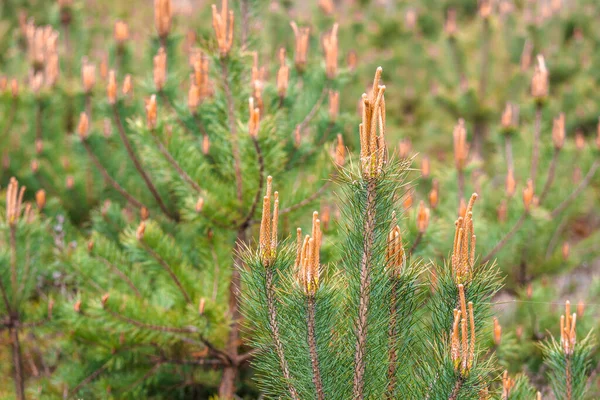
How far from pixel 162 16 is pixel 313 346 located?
223cm

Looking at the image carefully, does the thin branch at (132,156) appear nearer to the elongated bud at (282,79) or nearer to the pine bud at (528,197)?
the elongated bud at (282,79)

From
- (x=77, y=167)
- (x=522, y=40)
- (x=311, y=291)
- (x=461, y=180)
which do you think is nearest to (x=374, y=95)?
(x=311, y=291)

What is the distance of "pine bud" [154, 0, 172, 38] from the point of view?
3.27 metres

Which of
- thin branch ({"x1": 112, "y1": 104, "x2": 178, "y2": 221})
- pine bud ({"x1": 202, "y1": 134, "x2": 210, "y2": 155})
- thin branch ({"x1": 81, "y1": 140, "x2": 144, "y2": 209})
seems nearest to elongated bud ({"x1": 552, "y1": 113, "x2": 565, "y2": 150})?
pine bud ({"x1": 202, "y1": 134, "x2": 210, "y2": 155})

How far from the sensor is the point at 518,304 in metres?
3.54

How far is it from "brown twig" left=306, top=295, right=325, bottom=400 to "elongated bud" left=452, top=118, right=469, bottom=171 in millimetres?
1665

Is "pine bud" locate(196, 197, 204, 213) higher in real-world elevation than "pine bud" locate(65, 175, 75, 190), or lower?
lower

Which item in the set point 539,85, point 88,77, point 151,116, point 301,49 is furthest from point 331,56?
point 88,77

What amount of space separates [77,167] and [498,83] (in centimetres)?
376

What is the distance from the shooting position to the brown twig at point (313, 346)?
1.66 meters

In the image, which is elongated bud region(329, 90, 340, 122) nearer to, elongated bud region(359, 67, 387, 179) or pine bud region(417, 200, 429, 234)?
pine bud region(417, 200, 429, 234)

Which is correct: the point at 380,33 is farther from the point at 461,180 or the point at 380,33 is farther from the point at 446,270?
the point at 446,270

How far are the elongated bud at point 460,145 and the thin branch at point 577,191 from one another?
1030 mm

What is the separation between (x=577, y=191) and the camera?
160 inches
